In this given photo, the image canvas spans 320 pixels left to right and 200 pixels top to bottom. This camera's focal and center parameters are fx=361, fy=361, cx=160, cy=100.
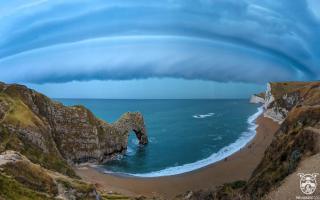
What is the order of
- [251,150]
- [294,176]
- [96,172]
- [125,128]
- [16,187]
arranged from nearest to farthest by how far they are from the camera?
[294,176] → [16,187] → [96,172] → [251,150] → [125,128]

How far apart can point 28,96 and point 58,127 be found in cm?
924

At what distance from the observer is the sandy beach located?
183ft

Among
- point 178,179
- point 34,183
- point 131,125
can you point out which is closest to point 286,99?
point 131,125

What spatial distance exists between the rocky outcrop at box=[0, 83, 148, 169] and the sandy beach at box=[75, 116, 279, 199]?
19.1ft

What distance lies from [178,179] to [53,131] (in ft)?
96.9

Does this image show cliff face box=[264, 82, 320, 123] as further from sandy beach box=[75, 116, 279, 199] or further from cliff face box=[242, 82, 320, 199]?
cliff face box=[242, 82, 320, 199]

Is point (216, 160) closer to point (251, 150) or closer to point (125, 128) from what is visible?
point (251, 150)

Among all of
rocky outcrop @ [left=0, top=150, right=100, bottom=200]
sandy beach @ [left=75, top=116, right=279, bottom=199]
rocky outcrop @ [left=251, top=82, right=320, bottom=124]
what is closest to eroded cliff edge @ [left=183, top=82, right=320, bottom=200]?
sandy beach @ [left=75, top=116, right=279, bottom=199]

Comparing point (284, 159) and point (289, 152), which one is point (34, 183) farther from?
point (289, 152)

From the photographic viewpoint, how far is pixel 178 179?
61594 mm

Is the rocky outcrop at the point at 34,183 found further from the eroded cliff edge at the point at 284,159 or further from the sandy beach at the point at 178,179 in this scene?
the sandy beach at the point at 178,179

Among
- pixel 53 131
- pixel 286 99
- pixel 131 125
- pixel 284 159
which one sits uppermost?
pixel 286 99

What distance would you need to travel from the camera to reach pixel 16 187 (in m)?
29.3

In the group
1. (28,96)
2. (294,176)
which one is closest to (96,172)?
(28,96)
